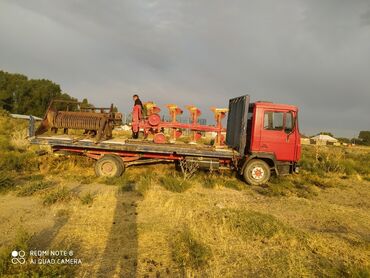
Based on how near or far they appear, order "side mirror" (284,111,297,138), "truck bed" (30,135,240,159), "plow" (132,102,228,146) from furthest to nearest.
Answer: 1. "plow" (132,102,228,146)
2. "side mirror" (284,111,297,138)
3. "truck bed" (30,135,240,159)

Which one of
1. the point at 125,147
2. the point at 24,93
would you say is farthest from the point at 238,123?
the point at 24,93

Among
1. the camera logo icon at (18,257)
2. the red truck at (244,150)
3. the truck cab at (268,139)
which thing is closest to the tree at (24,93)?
the red truck at (244,150)

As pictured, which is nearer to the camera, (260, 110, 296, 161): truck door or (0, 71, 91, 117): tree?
(260, 110, 296, 161): truck door

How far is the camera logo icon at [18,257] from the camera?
4422 mm

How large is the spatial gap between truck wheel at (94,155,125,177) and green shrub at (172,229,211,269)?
5.75m

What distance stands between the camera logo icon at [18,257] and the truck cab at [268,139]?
8.32 meters

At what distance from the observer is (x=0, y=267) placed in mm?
4191

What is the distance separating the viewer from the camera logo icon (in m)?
4.42

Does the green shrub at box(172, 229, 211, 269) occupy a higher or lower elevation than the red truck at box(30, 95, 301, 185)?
lower

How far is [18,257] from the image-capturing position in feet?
14.9

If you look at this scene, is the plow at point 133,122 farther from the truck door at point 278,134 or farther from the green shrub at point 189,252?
the green shrub at point 189,252

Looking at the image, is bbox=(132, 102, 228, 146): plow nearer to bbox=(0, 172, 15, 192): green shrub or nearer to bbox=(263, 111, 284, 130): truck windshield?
bbox=(263, 111, 284, 130): truck windshield

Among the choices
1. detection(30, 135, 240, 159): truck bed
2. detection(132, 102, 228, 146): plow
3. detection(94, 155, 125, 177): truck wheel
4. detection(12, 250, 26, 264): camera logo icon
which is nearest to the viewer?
detection(12, 250, 26, 264): camera logo icon

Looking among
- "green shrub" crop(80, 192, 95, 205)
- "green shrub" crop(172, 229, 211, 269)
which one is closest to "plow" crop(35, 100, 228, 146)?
"green shrub" crop(80, 192, 95, 205)
